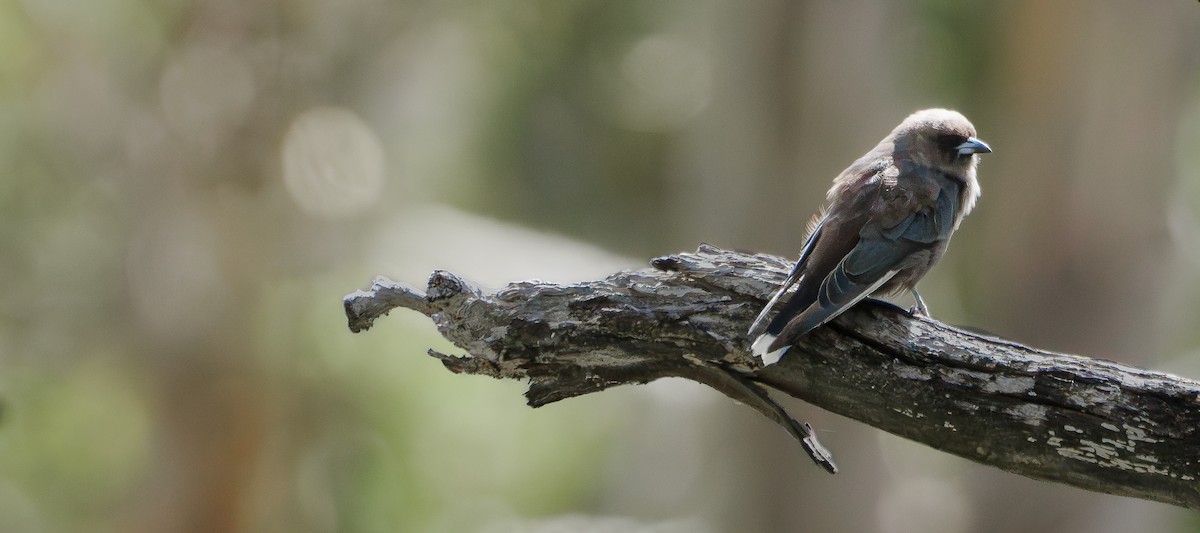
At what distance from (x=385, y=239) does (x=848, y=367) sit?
9598 millimetres

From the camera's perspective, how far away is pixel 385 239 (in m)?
12.1

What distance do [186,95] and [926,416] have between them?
311 inches

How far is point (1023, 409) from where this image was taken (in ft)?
9.11

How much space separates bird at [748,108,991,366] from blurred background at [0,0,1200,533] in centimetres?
527

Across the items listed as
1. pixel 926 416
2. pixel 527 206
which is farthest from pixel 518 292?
pixel 527 206

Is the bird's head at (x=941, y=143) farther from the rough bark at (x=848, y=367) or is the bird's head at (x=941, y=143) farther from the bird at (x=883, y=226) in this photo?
the rough bark at (x=848, y=367)

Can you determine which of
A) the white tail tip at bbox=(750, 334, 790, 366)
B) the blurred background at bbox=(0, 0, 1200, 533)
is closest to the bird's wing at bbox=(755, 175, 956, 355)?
the white tail tip at bbox=(750, 334, 790, 366)

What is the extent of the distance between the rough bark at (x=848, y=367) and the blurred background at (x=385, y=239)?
21.6 ft

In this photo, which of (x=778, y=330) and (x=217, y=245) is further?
(x=217, y=245)

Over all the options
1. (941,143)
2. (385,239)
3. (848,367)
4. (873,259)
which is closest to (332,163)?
(385,239)

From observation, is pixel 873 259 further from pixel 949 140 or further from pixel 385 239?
pixel 385 239

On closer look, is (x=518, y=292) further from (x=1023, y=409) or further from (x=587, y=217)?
(x=587, y=217)

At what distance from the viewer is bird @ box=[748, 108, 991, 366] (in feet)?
9.72

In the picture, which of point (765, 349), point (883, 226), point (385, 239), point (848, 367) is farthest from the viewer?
point (385, 239)
